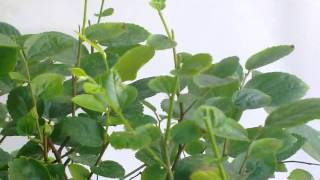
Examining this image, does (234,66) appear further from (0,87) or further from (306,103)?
(0,87)

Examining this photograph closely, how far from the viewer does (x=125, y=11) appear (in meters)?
1.01

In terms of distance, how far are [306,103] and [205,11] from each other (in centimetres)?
76

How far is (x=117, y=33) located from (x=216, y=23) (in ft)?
2.29

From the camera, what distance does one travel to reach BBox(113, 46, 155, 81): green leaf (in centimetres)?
29

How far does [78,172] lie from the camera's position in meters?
0.40

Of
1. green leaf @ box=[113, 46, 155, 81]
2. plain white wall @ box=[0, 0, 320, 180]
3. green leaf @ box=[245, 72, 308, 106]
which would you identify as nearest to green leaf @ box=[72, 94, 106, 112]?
green leaf @ box=[113, 46, 155, 81]

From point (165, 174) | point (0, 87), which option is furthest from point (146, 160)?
point (0, 87)

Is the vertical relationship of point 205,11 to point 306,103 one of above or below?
below

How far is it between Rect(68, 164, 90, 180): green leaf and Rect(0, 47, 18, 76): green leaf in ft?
0.34

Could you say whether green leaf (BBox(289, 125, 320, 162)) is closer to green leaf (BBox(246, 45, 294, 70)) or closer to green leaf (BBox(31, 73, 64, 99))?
green leaf (BBox(246, 45, 294, 70))

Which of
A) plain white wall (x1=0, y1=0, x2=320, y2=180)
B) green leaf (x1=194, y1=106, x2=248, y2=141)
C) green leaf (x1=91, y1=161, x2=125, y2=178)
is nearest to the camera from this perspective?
green leaf (x1=194, y1=106, x2=248, y2=141)

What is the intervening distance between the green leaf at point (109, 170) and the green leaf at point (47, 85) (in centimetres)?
7

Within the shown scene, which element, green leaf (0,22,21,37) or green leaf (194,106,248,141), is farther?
green leaf (0,22,21,37)

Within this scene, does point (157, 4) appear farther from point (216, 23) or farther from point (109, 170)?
point (216, 23)
